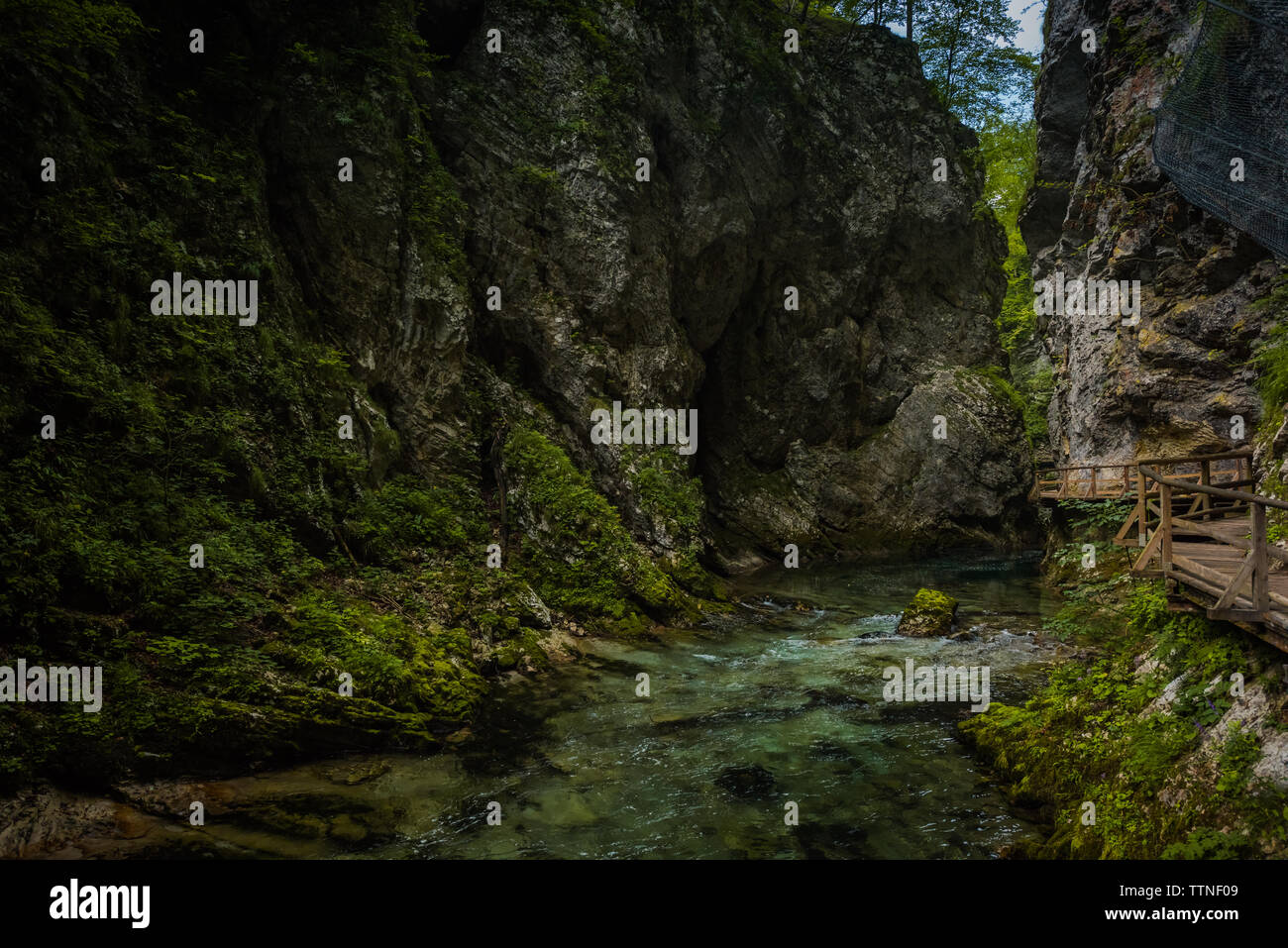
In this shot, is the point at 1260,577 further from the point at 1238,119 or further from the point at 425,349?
the point at 425,349

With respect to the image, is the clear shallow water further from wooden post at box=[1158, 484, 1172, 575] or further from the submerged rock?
wooden post at box=[1158, 484, 1172, 575]

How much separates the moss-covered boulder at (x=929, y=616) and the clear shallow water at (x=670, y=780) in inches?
56.2

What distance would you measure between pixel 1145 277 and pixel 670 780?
18.2m

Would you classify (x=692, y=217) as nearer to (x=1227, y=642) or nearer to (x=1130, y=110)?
(x=1130, y=110)

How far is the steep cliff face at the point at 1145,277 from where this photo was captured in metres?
14.9

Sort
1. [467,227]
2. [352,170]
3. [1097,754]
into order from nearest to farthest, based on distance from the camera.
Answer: [1097,754]
[352,170]
[467,227]

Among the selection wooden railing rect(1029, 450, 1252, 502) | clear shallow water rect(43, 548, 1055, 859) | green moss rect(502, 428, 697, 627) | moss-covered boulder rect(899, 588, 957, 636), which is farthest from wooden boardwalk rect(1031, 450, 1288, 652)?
green moss rect(502, 428, 697, 627)

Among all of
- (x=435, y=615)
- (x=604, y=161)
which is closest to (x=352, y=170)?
(x=604, y=161)

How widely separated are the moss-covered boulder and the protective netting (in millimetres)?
8841

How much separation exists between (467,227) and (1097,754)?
1476 centimetres

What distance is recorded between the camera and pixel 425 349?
1344 cm

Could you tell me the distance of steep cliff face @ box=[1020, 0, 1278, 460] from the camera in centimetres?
1486

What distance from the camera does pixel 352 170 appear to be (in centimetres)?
1241

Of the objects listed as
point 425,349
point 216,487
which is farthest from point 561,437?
point 216,487
